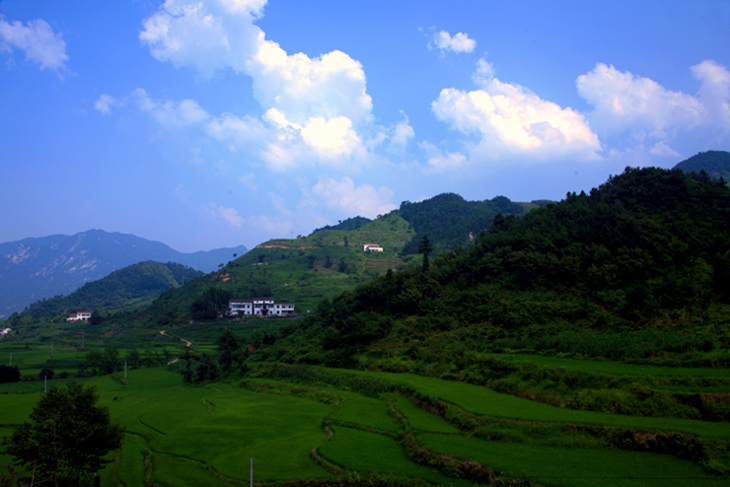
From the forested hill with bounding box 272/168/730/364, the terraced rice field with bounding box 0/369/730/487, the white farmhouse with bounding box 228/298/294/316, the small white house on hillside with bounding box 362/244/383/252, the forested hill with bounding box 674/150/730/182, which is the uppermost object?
the forested hill with bounding box 674/150/730/182

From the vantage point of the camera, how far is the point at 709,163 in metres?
131

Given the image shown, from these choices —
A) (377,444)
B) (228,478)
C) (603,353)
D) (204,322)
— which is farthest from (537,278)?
(204,322)

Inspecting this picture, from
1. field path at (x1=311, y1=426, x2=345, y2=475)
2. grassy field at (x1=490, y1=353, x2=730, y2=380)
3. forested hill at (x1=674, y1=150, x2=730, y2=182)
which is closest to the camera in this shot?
field path at (x1=311, y1=426, x2=345, y2=475)

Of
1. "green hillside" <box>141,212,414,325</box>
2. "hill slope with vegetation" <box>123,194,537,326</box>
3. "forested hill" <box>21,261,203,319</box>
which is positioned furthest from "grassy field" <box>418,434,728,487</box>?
"forested hill" <box>21,261,203,319</box>

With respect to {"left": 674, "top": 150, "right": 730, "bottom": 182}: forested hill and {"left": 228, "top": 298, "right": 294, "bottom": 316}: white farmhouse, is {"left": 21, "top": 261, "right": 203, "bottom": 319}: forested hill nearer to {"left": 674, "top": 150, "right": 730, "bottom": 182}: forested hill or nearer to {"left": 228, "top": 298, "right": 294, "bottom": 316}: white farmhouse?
{"left": 228, "top": 298, "right": 294, "bottom": 316}: white farmhouse

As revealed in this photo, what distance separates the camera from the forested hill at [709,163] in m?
124

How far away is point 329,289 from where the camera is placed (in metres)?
96.9

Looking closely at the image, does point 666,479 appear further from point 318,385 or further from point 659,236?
point 659,236

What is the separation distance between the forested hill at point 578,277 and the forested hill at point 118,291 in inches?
4761

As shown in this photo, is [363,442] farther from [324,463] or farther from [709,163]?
[709,163]

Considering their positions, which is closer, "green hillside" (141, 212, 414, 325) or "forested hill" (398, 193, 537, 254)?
"green hillside" (141, 212, 414, 325)

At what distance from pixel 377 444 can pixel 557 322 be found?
64.6 ft

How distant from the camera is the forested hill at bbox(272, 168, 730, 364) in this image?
2900 centimetres

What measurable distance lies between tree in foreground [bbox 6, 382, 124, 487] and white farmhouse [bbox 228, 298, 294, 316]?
6797 cm
